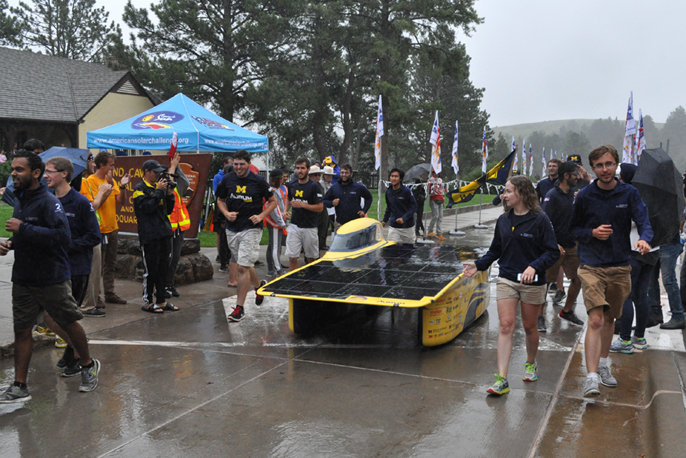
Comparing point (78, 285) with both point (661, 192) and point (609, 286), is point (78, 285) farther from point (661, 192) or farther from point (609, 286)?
point (661, 192)

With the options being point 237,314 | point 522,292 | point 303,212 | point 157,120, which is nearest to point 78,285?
point 237,314

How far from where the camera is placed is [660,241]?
5801mm

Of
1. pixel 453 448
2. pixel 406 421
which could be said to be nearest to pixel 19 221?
pixel 406 421

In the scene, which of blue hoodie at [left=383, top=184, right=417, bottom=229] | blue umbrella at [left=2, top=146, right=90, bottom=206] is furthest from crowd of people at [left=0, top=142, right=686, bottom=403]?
blue hoodie at [left=383, top=184, right=417, bottom=229]

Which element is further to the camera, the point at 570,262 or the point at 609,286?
the point at 570,262

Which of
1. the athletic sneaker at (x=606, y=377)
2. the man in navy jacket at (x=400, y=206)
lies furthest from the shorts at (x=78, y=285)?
the man in navy jacket at (x=400, y=206)

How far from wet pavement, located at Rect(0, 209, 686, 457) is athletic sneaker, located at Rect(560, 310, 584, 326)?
27 cm

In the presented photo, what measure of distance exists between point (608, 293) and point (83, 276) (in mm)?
4707

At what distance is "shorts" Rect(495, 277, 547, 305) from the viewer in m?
4.79

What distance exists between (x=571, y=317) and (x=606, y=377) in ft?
7.65

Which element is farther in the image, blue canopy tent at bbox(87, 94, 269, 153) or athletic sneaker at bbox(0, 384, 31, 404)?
blue canopy tent at bbox(87, 94, 269, 153)

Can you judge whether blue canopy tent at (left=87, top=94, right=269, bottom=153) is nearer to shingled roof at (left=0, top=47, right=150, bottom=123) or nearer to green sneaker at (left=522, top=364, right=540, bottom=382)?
green sneaker at (left=522, top=364, right=540, bottom=382)

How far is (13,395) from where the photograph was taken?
4.44m

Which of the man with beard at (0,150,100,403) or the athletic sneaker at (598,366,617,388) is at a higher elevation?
the man with beard at (0,150,100,403)
